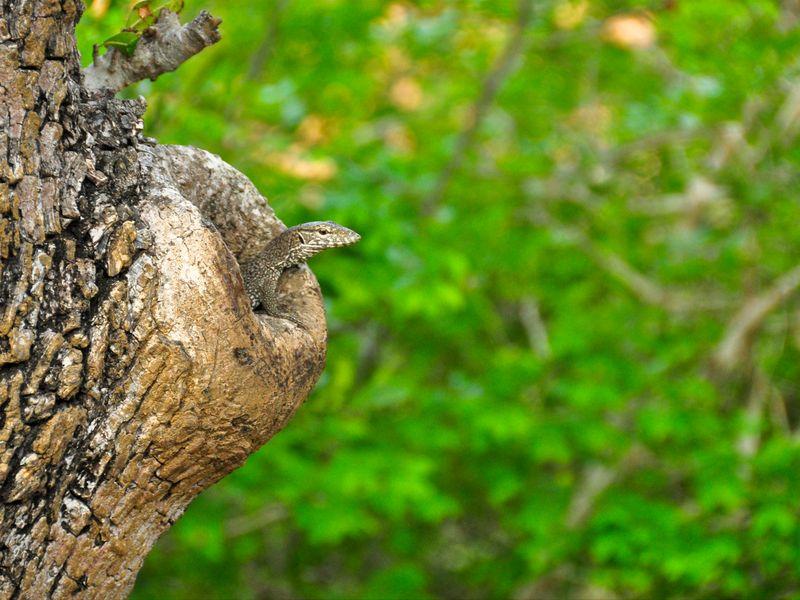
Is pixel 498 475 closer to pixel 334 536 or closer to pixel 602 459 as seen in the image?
pixel 602 459

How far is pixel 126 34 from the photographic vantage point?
7.47 ft

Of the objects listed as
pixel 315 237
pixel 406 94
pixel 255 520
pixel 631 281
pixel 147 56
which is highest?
pixel 147 56

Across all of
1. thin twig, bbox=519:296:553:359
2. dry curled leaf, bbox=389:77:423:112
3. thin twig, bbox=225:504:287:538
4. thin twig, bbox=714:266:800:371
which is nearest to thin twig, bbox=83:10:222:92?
thin twig, bbox=225:504:287:538

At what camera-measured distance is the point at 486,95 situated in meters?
6.52

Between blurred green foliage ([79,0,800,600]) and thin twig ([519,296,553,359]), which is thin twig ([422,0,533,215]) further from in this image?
thin twig ([519,296,553,359])

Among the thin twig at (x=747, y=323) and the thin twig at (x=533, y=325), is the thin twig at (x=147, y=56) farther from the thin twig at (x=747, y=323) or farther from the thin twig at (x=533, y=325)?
the thin twig at (x=533, y=325)

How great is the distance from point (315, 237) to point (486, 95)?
4.25 metres

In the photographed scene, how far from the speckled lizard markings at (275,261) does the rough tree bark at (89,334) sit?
0.40 m

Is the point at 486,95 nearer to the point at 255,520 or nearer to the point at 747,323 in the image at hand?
the point at 747,323

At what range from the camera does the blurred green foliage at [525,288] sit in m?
5.57

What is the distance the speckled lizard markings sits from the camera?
2438mm

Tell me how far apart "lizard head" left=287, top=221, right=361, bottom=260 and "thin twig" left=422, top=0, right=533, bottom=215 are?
4.03 meters

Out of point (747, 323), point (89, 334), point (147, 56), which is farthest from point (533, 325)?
point (89, 334)

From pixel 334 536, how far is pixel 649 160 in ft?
18.8
